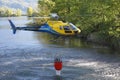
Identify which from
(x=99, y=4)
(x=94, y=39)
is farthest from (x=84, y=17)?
(x=99, y=4)

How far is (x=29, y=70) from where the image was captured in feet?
110

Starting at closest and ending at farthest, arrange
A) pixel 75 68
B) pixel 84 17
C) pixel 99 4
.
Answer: pixel 75 68
pixel 99 4
pixel 84 17

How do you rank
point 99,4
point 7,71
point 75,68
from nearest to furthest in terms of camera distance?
point 7,71 → point 75,68 → point 99,4

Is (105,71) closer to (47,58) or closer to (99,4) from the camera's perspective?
(47,58)

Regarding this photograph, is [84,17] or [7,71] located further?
[84,17]

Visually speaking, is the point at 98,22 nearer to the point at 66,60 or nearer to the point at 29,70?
the point at 66,60

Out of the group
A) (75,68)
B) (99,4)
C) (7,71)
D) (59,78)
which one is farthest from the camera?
(99,4)

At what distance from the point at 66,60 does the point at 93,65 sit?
4.52m

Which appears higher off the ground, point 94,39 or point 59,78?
point 59,78

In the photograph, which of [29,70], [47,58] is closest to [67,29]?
[47,58]

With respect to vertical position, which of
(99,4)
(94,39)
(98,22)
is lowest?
(94,39)

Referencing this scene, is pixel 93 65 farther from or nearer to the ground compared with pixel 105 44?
farther from the ground

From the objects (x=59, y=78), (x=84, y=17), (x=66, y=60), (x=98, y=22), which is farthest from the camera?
(x=84, y=17)

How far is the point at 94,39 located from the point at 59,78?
108ft
